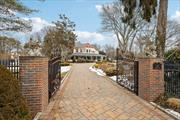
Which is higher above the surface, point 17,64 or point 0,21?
point 0,21

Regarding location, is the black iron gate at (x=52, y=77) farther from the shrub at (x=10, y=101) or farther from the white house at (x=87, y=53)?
the white house at (x=87, y=53)

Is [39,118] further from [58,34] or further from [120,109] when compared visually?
[58,34]

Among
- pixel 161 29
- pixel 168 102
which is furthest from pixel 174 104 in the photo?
pixel 161 29

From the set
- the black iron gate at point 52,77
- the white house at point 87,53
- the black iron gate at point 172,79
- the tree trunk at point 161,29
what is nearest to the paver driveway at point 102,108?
the black iron gate at point 52,77

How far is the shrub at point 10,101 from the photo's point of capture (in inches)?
174

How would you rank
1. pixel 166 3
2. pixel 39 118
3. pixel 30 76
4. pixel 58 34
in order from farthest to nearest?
1. pixel 58 34
2. pixel 166 3
3. pixel 30 76
4. pixel 39 118

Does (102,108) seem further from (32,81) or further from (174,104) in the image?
(32,81)

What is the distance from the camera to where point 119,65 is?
51.5 feet

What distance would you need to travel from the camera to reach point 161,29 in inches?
526

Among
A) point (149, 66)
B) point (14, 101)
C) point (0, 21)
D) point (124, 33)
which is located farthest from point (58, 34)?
point (14, 101)

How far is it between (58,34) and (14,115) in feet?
166

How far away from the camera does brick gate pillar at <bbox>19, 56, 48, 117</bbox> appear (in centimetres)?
729

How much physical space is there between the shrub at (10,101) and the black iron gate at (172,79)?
613cm

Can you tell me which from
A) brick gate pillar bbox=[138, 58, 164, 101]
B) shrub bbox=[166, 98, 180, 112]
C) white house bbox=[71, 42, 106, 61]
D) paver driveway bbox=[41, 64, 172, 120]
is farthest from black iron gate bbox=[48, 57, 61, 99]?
white house bbox=[71, 42, 106, 61]
